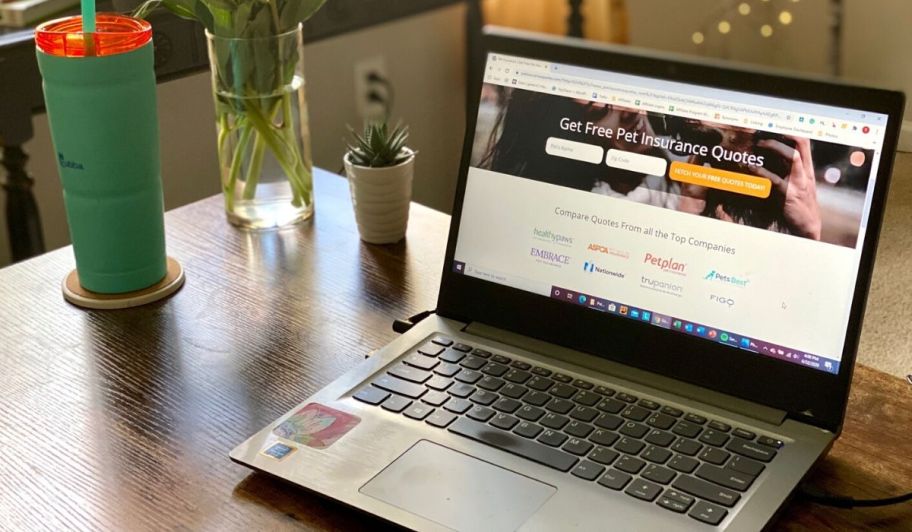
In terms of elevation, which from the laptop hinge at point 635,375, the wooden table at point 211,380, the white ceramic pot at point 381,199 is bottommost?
the wooden table at point 211,380

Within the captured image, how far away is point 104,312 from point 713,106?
604 millimetres

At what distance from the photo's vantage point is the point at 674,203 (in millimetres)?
835

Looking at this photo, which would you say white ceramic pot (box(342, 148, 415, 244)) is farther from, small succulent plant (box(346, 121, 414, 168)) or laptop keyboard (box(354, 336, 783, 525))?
laptop keyboard (box(354, 336, 783, 525))

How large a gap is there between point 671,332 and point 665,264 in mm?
53

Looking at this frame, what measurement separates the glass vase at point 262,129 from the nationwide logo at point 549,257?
384 millimetres

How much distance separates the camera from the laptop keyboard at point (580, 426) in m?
0.73

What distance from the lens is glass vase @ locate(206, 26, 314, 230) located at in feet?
3.70

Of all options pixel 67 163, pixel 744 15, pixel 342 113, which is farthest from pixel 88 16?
pixel 744 15

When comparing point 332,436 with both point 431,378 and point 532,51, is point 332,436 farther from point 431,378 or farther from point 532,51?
point 532,51

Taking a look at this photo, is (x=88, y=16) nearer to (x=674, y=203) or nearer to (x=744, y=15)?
(x=674, y=203)

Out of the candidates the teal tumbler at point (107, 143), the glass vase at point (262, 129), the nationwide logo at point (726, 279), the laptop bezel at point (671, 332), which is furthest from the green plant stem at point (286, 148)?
the nationwide logo at point (726, 279)

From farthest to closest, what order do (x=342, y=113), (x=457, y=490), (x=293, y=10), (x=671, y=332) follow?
(x=342, y=113) < (x=293, y=10) < (x=671, y=332) < (x=457, y=490)

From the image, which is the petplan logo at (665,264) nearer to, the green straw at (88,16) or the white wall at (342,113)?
the green straw at (88,16)

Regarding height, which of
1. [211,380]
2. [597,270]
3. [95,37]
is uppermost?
[95,37]
